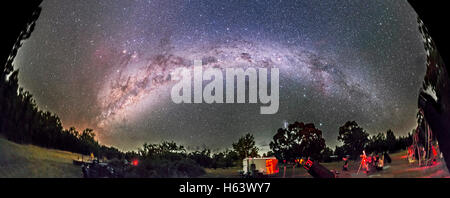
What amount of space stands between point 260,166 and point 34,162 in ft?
22.5

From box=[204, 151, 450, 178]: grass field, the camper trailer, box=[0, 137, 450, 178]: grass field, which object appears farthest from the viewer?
the camper trailer

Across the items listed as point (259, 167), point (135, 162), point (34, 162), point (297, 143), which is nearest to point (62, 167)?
point (34, 162)

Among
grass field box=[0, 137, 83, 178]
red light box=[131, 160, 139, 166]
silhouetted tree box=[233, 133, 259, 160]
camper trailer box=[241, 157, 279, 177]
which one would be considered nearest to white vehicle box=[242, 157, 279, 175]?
camper trailer box=[241, 157, 279, 177]

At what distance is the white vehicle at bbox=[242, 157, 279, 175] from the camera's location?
46.6ft

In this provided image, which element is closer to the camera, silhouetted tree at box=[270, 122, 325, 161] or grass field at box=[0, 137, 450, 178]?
grass field at box=[0, 137, 450, 178]

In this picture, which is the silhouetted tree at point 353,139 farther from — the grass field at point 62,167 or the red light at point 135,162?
the red light at point 135,162

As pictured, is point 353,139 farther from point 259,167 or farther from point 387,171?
point 259,167

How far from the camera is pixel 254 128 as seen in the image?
14773 mm

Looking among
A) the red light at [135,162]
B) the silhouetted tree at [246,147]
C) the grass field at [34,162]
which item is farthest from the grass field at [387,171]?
the grass field at [34,162]

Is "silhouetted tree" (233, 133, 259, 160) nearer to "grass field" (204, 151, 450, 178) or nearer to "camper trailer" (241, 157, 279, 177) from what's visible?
"camper trailer" (241, 157, 279, 177)

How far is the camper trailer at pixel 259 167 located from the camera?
559 inches

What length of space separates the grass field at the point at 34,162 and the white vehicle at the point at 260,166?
5053mm
